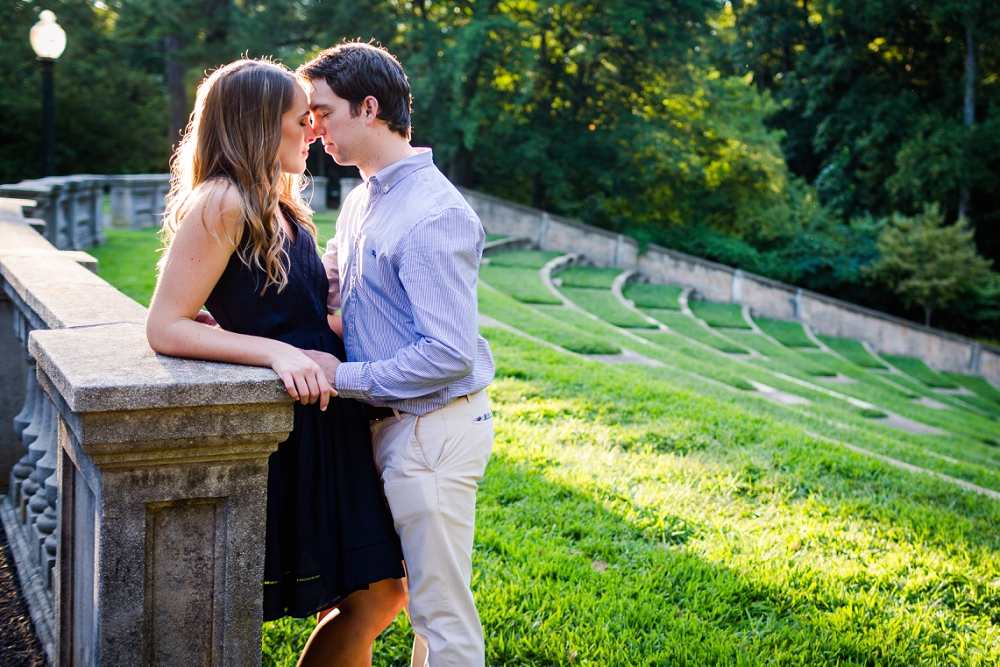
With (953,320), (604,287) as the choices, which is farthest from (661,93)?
(953,320)

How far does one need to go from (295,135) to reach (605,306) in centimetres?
1528

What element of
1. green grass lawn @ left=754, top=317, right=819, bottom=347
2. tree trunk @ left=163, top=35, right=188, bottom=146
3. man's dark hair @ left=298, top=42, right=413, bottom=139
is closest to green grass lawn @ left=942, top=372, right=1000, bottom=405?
green grass lawn @ left=754, top=317, right=819, bottom=347

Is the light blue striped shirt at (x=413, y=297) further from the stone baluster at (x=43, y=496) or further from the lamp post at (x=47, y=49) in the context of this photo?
the lamp post at (x=47, y=49)

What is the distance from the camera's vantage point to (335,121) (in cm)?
221

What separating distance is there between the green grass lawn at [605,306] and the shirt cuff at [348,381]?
44.9ft

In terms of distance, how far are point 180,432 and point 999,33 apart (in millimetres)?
31564

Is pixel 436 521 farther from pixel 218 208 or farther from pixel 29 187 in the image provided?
pixel 29 187

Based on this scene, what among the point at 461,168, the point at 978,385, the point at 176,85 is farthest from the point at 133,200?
the point at 978,385

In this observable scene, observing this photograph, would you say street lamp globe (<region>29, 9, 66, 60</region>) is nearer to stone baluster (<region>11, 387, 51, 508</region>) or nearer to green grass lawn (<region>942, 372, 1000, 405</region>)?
stone baluster (<region>11, 387, 51, 508</region>)

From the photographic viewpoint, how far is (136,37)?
21141 millimetres

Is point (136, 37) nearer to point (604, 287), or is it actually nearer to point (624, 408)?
point (604, 287)

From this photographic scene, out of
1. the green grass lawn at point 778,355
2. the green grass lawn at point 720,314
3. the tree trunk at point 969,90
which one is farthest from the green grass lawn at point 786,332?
the tree trunk at point 969,90

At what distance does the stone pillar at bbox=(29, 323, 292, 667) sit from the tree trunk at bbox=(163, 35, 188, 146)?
66.0ft

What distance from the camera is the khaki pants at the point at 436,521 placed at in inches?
81.0
